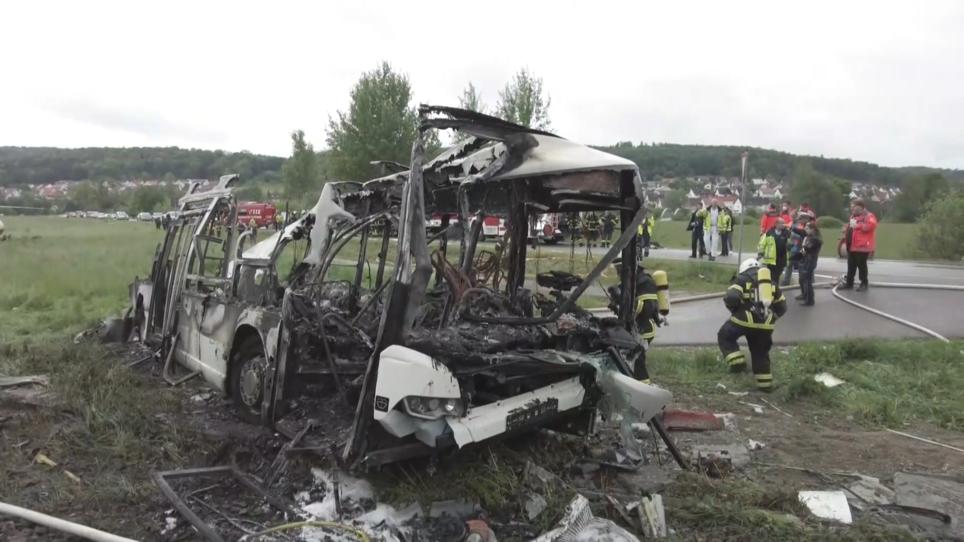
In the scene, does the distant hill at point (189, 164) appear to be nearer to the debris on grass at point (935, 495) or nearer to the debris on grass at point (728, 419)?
the debris on grass at point (728, 419)

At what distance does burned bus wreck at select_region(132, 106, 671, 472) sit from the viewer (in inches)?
131

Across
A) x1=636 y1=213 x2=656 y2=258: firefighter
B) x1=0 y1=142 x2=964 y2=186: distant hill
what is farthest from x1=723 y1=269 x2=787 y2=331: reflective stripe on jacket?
x1=0 y1=142 x2=964 y2=186: distant hill

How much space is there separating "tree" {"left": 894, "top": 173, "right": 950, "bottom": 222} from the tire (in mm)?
59061

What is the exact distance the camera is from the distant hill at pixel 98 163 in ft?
260

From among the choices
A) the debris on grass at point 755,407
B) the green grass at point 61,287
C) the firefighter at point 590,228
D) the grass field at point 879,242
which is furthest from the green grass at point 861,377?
the grass field at point 879,242

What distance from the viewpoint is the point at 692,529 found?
347cm

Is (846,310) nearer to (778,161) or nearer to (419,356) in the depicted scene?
(419,356)

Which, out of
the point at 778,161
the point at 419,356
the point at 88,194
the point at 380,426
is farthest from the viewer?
the point at 88,194

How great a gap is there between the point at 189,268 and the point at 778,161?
2740 inches

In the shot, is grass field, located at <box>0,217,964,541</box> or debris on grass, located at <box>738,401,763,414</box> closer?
grass field, located at <box>0,217,964,541</box>

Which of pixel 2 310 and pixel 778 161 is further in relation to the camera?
pixel 778 161

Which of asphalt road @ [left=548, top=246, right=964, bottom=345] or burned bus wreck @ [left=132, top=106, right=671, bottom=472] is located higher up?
burned bus wreck @ [left=132, top=106, right=671, bottom=472]

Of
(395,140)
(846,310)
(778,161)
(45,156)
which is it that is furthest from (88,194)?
(846,310)

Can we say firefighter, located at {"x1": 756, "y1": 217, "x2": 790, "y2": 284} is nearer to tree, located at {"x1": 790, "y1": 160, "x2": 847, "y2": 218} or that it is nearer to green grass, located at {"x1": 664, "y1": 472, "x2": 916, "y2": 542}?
green grass, located at {"x1": 664, "y1": 472, "x2": 916, "y2": 542}
